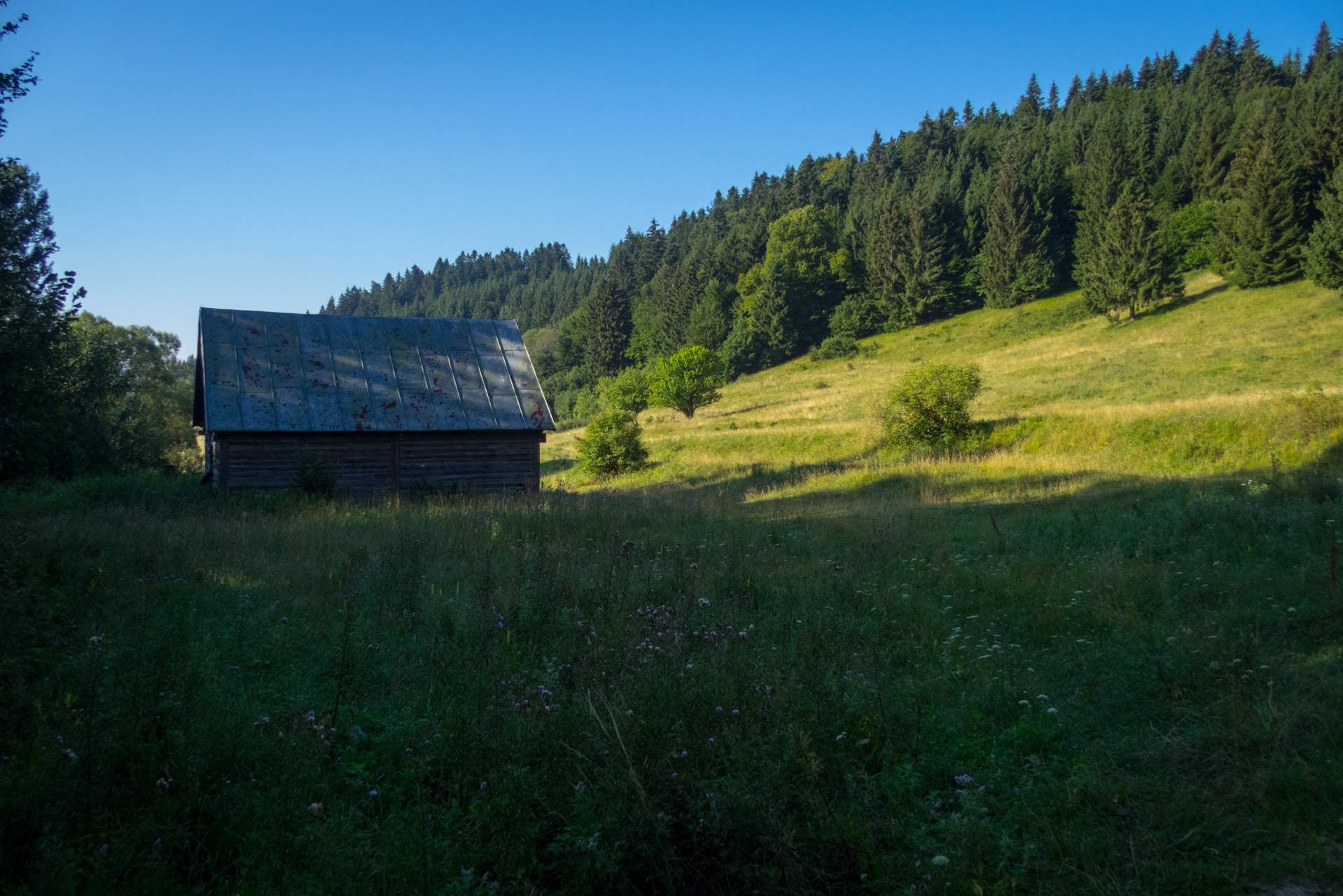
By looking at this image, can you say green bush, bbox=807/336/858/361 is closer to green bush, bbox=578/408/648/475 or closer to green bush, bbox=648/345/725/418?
green bush, bbox=648/345/725/418

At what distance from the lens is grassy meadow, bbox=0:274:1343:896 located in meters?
3.09

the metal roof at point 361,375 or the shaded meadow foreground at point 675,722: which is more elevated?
the metal roof at point 361,375

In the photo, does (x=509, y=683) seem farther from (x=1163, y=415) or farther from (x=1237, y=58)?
(x=1237, y=58)

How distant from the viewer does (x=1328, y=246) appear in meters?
39.6

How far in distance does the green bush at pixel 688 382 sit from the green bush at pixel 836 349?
19.7 meters

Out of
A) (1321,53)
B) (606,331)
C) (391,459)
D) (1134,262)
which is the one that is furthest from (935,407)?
(1321,53)

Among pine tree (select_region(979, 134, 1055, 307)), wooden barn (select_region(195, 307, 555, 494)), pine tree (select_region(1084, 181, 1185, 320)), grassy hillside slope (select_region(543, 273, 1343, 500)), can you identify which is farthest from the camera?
pine tree (select_region(979, 134, 1055, 307))

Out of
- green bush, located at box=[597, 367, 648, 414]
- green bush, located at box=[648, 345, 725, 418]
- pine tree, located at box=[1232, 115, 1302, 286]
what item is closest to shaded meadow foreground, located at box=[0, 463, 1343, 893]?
green bush, located at box=[648, 345, 725, 418]

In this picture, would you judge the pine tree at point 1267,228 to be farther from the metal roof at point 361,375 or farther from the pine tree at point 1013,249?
the metal roof at point 361,375

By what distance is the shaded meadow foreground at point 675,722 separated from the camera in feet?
10.1

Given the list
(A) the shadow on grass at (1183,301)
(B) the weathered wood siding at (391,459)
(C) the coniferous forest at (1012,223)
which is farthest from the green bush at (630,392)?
(A) the shadow on grass at (1183,301)

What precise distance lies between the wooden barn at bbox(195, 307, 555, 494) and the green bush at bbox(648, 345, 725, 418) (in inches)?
1067

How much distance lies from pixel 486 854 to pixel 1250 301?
182 feet

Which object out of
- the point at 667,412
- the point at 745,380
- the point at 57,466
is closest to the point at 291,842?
the point at 57,466
